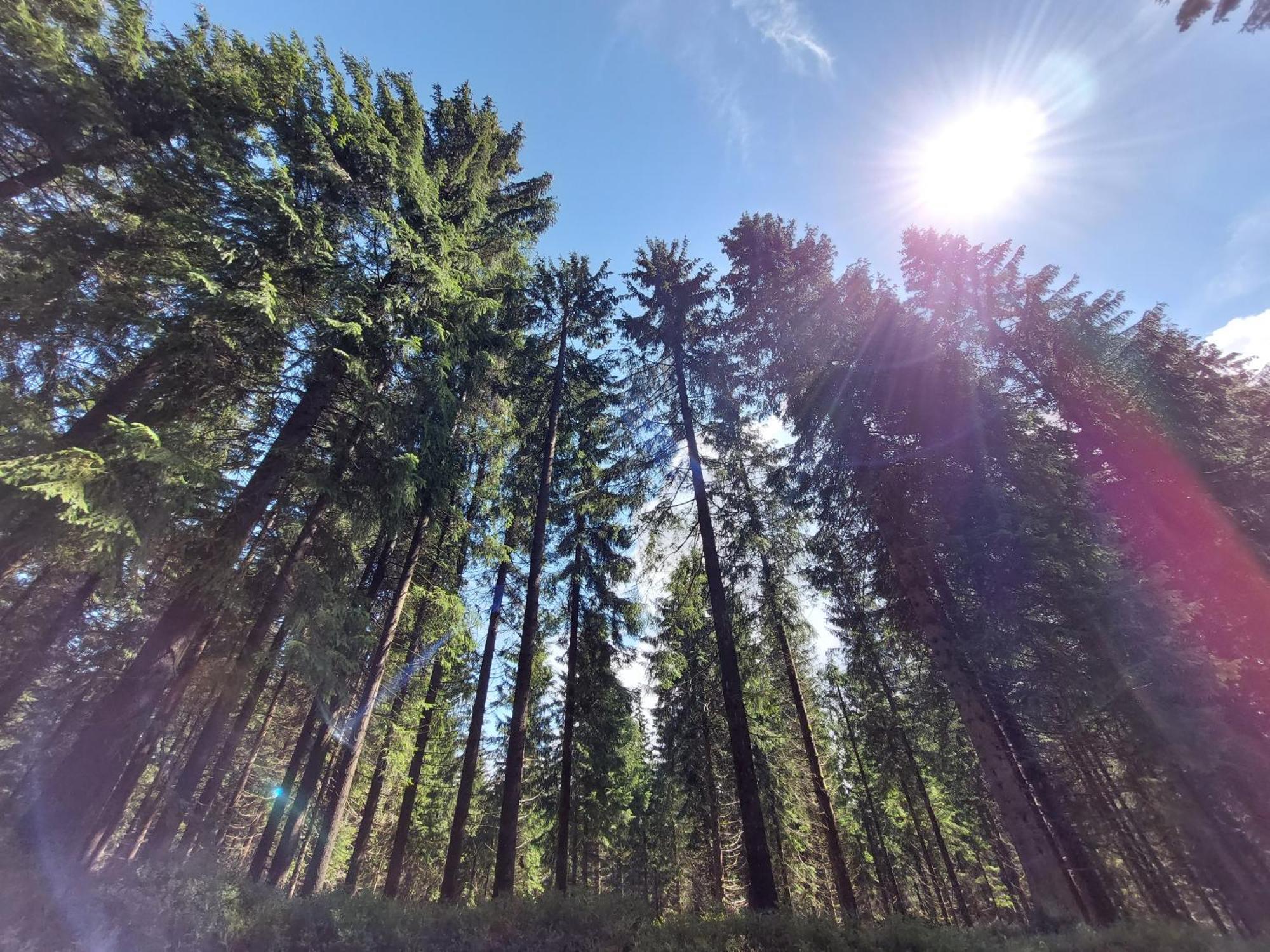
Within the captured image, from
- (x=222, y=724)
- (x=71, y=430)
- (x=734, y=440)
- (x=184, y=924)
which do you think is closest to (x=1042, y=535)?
(x=734, y=440)

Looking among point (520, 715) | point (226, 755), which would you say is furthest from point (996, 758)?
point (226, 755)

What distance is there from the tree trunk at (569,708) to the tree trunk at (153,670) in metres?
8.52

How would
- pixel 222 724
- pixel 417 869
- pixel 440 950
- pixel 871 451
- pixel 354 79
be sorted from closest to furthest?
pixel 440 950, pixel 354 79, pixel 222 724, pixel 871 451, pixel 417 869

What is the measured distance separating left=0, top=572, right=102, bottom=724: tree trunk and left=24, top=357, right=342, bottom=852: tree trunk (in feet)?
21.2

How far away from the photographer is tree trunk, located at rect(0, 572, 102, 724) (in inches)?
462

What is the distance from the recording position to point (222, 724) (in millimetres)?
11984

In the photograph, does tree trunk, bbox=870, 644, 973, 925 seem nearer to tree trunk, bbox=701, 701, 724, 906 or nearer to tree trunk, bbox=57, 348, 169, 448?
tree trunk, bbox=701, 701, 724, 906

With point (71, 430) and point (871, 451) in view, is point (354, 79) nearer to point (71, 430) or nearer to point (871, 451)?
point (71, 430)

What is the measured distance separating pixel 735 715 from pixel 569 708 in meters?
7.39

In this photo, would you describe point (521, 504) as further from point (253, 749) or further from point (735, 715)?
point (253, 749)

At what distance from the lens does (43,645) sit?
12.8 metres

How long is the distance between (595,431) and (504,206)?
26.9 ft

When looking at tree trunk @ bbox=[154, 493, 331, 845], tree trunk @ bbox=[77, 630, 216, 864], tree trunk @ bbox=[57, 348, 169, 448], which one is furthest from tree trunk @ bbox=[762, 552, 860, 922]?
tree trunk @ bbox=[77, 630, 216, 864]

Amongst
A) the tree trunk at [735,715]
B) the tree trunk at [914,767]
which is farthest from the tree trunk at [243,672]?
the tree trunk at [914,767]
